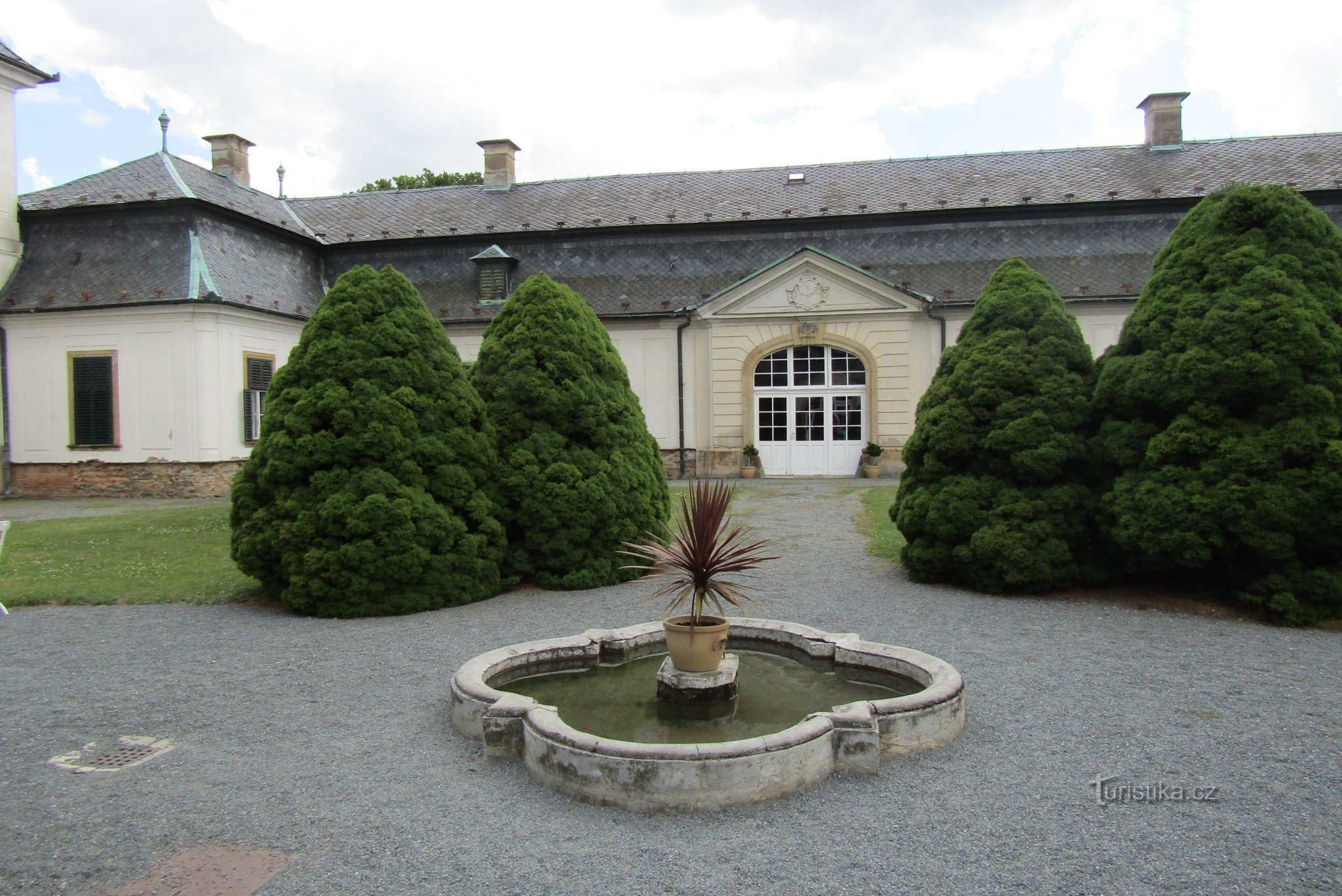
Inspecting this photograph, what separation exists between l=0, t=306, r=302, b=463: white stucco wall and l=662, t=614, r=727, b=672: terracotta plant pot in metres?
16.9

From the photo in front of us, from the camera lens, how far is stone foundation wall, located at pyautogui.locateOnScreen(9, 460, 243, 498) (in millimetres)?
19062

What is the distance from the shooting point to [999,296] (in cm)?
898

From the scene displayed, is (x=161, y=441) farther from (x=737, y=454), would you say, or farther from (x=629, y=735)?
(x=629, y=735)

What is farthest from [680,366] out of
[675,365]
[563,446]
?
[563,446]

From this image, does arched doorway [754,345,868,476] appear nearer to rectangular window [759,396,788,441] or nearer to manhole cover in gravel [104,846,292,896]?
rectangular window [759,396,788,441]

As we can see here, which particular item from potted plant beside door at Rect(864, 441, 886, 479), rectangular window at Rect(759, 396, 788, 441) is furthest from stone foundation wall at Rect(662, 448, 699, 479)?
potted plant beside door at Rect(864, 441, 886, 479)

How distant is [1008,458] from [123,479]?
18.6m

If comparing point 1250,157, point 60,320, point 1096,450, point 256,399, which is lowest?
point 1096,450

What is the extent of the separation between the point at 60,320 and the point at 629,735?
799 inches

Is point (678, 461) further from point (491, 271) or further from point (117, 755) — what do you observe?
point (117, 755)

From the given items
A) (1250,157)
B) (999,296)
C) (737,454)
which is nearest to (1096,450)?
(999,296)

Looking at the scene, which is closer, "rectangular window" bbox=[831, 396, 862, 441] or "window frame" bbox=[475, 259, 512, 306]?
"rectangular window" bbox=[831, 396, 862, 441]

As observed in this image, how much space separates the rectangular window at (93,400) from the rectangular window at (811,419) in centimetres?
1560

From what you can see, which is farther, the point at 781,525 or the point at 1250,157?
the point at 1250,157
